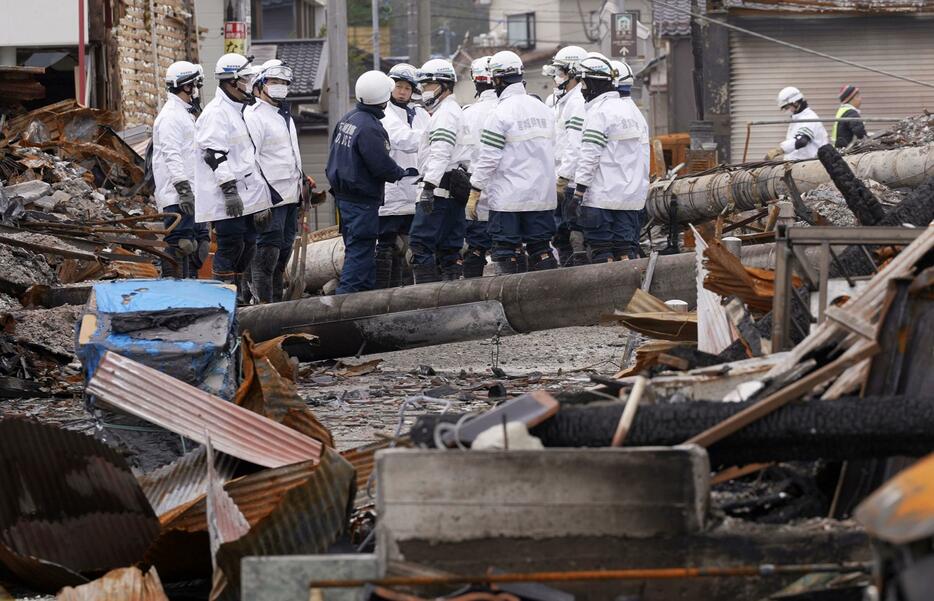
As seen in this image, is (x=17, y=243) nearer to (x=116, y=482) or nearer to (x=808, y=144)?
(x=116, y=482)

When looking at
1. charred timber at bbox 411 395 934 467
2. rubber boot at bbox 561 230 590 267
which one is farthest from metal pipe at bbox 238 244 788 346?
charred timber at bbox 411 395 934 467

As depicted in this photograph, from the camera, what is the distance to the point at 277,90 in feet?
44.2

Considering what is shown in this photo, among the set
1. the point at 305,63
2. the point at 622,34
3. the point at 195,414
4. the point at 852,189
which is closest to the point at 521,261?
the point at 852,189

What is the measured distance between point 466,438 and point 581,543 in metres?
0.45

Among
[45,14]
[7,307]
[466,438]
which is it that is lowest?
[7,307]

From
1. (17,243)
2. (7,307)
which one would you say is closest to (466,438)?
(17,243)

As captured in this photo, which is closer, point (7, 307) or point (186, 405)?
point (186, 405)

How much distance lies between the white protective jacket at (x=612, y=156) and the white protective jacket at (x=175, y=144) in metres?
3.40

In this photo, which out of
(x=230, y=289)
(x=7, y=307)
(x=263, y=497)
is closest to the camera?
(x=263, y=497)

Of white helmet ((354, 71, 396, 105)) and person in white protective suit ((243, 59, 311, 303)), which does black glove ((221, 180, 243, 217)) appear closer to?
person in white protective suit ((243, 59, 311, 303))

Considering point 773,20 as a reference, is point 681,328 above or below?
below

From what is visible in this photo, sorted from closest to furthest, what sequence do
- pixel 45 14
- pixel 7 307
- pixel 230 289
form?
pixel 230 289 → pixel 7 307 → pixel 45 14

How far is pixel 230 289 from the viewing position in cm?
775

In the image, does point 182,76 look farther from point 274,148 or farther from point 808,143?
point 808,143
